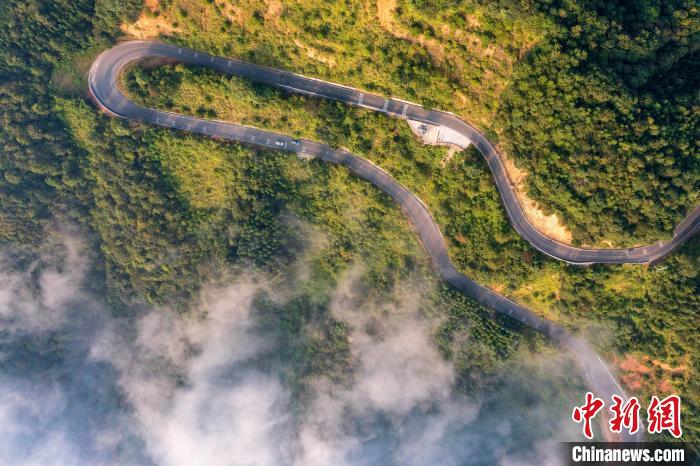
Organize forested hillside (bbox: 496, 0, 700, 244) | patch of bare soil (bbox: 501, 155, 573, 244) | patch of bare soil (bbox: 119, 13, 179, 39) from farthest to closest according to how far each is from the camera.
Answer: patch of bare soil (bbox: 119, 13, 179, 39), patch of bare soil (bbox: 501, 155, 573, 244), forested hillside (bbox: 496, 0, 700, 244)

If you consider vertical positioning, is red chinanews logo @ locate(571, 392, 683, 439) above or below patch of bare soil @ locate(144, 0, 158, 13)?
below

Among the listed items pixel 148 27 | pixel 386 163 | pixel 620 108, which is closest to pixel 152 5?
pixel 148 27

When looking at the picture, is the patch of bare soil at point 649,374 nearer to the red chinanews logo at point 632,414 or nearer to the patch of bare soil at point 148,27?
the red chinanews logo at point 632,414

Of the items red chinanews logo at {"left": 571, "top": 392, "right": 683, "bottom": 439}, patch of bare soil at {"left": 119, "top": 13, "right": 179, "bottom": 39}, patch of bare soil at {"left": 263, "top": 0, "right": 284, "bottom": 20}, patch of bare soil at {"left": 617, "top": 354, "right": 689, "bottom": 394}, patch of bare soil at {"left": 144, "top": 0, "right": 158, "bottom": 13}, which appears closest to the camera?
patch of bare soil at {"left": 263, "top": 0, "right": 284, "bottom": 20}

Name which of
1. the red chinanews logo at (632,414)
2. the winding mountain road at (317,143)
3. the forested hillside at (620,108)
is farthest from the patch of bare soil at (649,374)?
the forested hillside at (620,108)

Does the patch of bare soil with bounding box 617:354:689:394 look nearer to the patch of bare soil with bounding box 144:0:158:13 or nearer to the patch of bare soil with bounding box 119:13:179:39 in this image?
the patch of bare soil with bounding box 119:13:179:39

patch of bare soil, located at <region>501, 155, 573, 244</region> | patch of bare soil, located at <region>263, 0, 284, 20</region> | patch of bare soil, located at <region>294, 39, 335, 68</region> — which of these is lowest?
patch of bare soil, located at <region>501, 155, 573, 244</region>

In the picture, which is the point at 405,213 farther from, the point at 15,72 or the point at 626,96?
the point at 15,72

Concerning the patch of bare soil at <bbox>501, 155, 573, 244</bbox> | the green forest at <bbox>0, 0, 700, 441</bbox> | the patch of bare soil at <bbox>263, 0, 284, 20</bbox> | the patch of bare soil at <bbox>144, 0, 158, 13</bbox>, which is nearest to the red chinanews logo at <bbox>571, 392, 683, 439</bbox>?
the green forest at <bbox>0, 0, 700, 441</bbox>

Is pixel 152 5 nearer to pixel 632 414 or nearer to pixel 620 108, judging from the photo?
pixel 620 108
